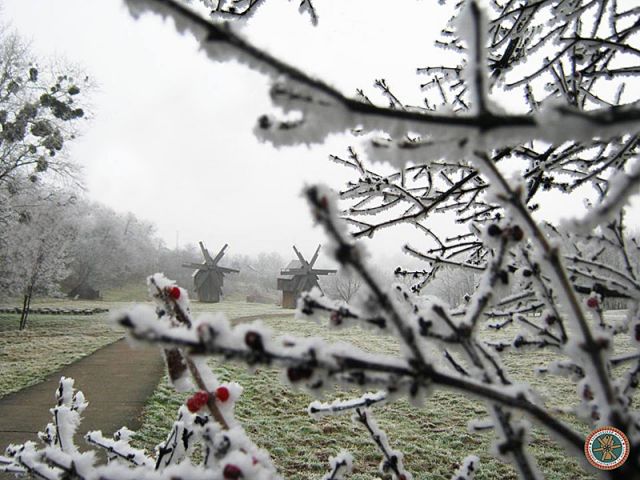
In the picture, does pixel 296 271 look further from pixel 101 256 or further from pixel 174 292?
pixel 174 292

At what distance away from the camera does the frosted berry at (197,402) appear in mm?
1083

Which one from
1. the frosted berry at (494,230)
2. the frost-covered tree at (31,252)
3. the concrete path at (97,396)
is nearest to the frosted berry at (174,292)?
the frosted berry at (494,230)

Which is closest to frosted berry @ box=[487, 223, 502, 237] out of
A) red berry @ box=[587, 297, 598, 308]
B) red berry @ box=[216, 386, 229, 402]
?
red berry @ box=[587, 297, 598, 308]

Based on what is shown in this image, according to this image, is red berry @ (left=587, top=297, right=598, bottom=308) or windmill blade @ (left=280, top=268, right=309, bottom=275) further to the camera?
windmill blade @ (left=280, top=268, right=309, bottom=275)

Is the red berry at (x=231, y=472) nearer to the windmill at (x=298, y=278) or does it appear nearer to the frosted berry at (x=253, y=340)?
the frosted berry at (x=253, y=340)

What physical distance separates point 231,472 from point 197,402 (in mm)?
307

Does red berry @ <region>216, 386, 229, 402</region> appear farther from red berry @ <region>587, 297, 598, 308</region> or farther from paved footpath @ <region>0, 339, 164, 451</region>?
paved footpath @ <region>0, 339, 164, 451</region>

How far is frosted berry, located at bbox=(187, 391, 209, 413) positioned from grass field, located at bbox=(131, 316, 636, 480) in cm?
429

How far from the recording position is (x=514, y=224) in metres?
0.92

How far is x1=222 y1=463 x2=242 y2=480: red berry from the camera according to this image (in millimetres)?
827

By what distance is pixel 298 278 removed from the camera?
3108 centimetres

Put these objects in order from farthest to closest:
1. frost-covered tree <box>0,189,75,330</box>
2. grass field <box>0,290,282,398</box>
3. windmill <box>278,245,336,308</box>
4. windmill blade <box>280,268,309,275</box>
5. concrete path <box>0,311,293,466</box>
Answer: windmill blade <box>280,268,309,275</box> < windmill <box>278,245,336,308</box> < frost-covered tree <box>0,189,75,330</box> < grass field <box>0,290,282,398</box> < concrete path <box>0,311,293,466</box>

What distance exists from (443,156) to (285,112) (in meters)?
0.28

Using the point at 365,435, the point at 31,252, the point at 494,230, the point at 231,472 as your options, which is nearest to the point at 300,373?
the point at 231,472
